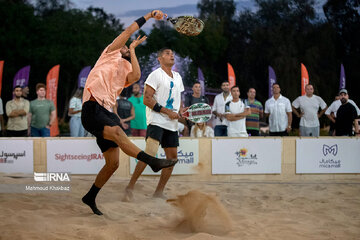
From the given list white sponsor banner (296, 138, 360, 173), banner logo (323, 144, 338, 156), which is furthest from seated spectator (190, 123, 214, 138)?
banner logo (323, 144, 338, 156)

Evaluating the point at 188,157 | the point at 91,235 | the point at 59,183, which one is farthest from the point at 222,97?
the point at 91,235

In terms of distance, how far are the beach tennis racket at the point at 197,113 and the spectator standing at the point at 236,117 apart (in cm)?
252

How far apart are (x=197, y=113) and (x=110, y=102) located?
1.80 metres

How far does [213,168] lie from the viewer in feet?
27.2

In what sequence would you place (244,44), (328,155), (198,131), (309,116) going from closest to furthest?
1. (328,155)
2. (198,131)
3. (309,116)
4. (244,44)

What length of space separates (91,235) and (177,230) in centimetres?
90

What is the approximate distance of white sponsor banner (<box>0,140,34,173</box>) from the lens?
820cm

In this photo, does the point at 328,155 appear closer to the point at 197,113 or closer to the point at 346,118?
the point at 346,118

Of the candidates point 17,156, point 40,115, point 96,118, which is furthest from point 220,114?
point 96,118

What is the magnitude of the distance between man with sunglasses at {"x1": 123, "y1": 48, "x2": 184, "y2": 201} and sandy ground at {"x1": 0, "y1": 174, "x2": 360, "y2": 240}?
685mm

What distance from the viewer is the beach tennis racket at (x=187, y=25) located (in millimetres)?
5188

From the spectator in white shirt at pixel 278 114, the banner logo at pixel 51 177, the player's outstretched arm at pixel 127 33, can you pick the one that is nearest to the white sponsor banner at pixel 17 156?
the banner logo at pixel 51 177

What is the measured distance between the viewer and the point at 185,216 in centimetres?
462

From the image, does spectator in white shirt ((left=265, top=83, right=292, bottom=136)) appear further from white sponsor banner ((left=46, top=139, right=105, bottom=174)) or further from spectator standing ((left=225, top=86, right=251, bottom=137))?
white sponsor banner ((left=46, top=139, right=105, bottom=174))
